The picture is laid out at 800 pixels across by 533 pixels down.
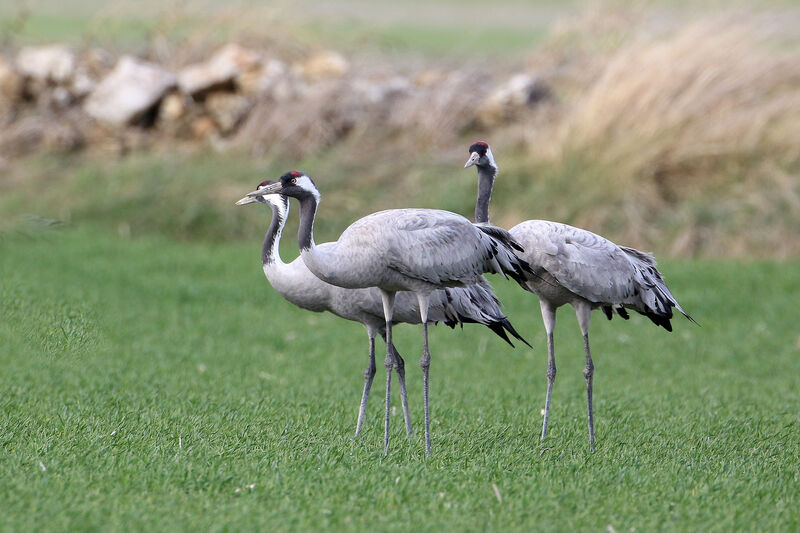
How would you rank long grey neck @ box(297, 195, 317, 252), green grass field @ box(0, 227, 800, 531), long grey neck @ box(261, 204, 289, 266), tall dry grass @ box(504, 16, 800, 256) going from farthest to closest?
1. tall dry grass @ box(504, 16, 800, 256)
2. long grey neck @ box(261, 204, 289, 266)
3. long grey neck @ box(297, 195, 317, 252)
4. green grass field @ box(0, 227, 800, 531)

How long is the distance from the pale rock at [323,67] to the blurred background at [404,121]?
28 mm

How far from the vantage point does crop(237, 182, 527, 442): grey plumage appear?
6.36m

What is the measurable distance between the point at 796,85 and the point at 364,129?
545 cm

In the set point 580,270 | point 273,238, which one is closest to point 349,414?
point 273,238

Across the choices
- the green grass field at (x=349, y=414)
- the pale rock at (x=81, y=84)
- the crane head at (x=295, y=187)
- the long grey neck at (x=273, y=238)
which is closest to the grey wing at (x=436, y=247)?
the crane head at (x=295, y=187)

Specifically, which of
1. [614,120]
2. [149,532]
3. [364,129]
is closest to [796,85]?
[614,120]

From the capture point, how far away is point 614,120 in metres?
13.1

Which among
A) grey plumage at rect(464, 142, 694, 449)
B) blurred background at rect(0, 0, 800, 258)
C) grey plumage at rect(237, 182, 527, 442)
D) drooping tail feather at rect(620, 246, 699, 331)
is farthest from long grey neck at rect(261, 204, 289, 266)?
blurred background at rect(0, 0, 800, 258)

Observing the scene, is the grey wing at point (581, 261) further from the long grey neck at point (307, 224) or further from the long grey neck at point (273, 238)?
the long grey neck at point (273, 238)

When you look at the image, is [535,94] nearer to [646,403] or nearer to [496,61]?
[496,61]

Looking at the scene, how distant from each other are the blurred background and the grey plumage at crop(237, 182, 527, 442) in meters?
5.21

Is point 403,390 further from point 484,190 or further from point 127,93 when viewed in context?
point 127,93

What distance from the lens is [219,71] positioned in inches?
582

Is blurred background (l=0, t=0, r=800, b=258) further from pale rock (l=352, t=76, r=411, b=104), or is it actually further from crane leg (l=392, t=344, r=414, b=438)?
crane leg (l=392, t=344, r=414, b=438)
